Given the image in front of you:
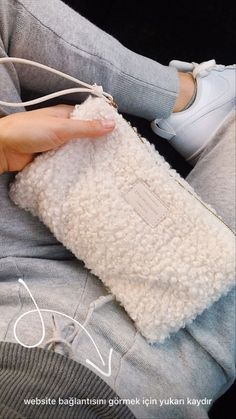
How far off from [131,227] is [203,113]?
0.32 m

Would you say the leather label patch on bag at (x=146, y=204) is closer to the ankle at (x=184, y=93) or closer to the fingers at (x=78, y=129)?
the fingers at (x=78, y=129)

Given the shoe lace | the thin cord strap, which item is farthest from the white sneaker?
the thin cord strap

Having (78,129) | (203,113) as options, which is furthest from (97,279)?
(203,113)

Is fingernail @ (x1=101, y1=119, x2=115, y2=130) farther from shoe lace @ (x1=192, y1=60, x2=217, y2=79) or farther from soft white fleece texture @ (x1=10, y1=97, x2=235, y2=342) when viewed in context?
shoe lace @ (x1=192, y1=60, x2=217, y2=79)

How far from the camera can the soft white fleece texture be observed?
0.63 m

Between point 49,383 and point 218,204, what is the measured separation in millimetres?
387

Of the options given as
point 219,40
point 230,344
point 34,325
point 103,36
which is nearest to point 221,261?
point 230,344

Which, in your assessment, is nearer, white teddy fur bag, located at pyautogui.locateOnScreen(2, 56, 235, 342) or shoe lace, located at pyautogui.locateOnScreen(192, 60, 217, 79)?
white teddy fur bag, located at pyautogui.locateOnScreen(2, 56, 235, 342)

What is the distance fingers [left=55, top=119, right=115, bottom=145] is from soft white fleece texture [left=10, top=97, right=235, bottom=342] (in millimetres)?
18

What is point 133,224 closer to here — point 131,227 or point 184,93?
point 131,227

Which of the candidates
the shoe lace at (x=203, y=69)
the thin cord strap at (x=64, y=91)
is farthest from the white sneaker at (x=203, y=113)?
the thin cord strap at (x=64, y=91)

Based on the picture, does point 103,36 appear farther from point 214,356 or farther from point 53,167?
point 214,356

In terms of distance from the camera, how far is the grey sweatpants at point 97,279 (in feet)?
1.96

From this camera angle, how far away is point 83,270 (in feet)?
2.35
